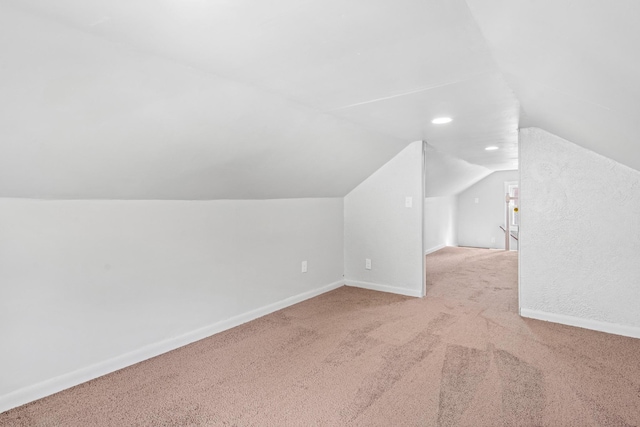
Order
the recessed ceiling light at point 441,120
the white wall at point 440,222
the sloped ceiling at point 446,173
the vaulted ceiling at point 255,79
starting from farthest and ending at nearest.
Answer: the white wall at point 440,222 → the sloped ceiling at point 446,173 → the recessed ceiling light at point 441,120 → the vaulted ceiling at point 255,79

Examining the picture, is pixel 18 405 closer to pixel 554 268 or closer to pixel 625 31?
pixel 625 31

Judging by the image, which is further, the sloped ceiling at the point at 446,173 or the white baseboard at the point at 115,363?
the sloped ceiling at the point at 446,173

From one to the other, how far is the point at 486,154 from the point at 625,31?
4.19 metres

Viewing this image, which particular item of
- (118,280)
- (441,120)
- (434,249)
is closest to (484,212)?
(434,249)

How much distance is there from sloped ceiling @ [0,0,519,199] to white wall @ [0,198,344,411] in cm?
18

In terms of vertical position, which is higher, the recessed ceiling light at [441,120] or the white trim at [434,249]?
the recessed ceiling light at [441,120]

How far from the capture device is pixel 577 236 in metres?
2.95

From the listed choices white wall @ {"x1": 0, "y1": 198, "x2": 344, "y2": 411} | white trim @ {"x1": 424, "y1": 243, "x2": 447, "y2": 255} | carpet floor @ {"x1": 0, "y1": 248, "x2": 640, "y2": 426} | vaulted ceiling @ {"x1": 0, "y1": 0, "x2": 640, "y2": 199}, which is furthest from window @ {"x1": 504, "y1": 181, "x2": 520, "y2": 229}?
white wall @ {"x1": 0, "y1": 198, "x2": 344, "y2": 411}

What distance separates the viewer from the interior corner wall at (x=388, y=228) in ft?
12.5

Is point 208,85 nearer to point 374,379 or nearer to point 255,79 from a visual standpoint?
point 255,79

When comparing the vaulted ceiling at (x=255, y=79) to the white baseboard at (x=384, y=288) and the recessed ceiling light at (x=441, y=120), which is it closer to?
the recessed ceiling light at (x=441, y=120)

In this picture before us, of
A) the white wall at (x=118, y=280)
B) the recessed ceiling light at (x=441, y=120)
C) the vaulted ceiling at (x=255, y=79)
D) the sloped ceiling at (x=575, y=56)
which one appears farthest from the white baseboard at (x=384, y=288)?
the sloped ceiling at (x=575, y=56)

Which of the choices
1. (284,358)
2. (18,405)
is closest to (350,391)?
(284,358)

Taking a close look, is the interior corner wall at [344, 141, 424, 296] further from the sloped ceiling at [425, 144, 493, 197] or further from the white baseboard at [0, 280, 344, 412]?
the white baseboard at [0, 280, 344, 412]
